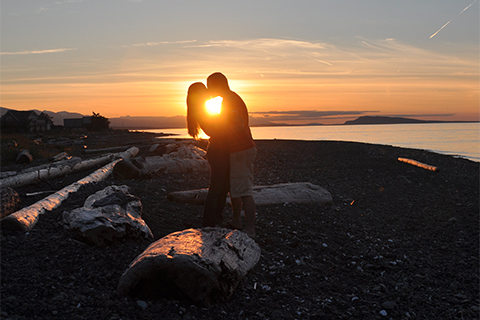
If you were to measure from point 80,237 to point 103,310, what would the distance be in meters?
1.74

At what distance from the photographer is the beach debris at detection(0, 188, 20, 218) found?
577cm

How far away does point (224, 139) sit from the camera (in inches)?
207

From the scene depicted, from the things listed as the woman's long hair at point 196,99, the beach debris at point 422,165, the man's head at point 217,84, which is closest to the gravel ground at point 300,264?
the woman's long hair at point 196,99

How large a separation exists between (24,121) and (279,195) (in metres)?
66.4

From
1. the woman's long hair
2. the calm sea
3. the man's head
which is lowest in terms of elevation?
the calm sea

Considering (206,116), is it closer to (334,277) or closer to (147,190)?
(334,277)

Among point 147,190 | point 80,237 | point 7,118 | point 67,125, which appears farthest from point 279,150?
point 67,125

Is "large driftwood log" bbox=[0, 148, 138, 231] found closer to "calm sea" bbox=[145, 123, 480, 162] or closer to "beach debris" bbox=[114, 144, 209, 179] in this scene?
"beach debris" bbox=[114, 144, 209, 179]

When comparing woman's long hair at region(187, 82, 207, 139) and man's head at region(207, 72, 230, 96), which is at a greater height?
man's head at region(207, 72, 230, 96)

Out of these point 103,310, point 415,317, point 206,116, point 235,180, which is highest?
point 206,116

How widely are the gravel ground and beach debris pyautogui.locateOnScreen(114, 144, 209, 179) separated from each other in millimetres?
653

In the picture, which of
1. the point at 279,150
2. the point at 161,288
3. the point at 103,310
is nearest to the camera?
the point at 103,310

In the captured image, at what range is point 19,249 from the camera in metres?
4.49

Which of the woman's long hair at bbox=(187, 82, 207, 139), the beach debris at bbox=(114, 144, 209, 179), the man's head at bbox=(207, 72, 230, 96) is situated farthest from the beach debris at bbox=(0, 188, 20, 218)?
the man's head at bbox=(207, 72, 230, 96)
